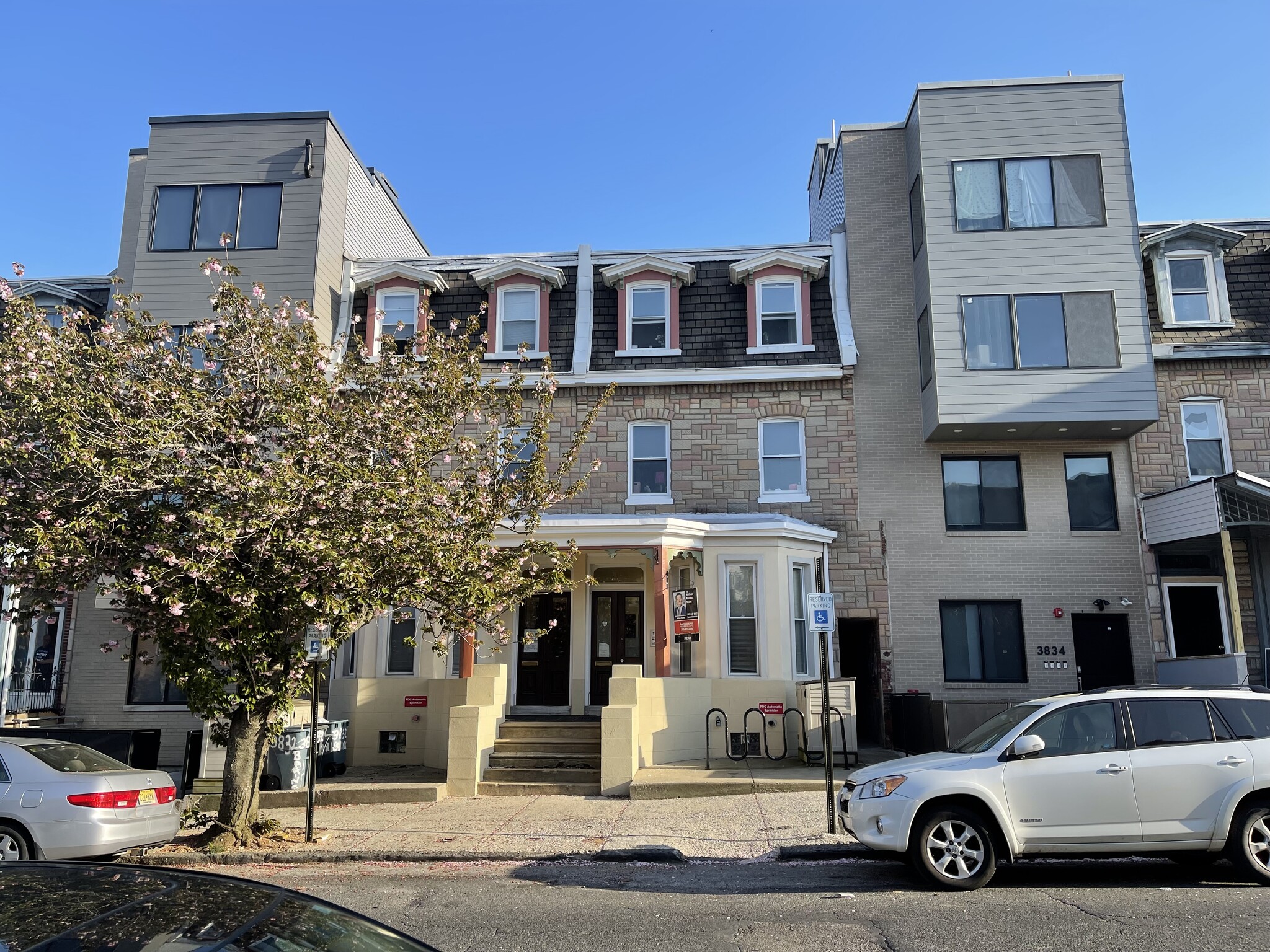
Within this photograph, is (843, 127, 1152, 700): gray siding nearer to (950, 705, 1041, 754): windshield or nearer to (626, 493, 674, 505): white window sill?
(626, 493, 674, 505): white window sill

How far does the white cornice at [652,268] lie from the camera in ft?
62.0

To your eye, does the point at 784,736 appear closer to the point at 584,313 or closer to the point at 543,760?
the point at 543,760

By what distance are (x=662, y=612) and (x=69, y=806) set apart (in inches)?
357

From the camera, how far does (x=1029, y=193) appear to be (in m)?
18.1

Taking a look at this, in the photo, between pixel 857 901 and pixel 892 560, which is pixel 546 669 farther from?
pixel 857 901

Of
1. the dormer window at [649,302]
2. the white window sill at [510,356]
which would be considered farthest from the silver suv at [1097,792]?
the white window sill at [510,356]

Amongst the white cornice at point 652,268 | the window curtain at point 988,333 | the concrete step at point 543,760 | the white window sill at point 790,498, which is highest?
the white cornice at point 652,268

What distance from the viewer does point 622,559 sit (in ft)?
58.9

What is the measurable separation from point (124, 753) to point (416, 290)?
33.5 ft

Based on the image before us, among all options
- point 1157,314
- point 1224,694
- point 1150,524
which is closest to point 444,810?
point 1224,694

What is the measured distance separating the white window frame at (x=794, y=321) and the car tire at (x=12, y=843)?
13.9 m

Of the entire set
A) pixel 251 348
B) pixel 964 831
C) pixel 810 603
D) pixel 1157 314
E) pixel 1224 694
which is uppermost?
pixel 1157 314

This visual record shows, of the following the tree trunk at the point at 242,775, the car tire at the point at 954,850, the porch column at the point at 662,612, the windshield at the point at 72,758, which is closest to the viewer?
the car tire at the point at 954,850

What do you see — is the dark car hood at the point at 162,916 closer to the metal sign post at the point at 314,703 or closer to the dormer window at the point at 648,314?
the metal sign post at the point at 314,703
